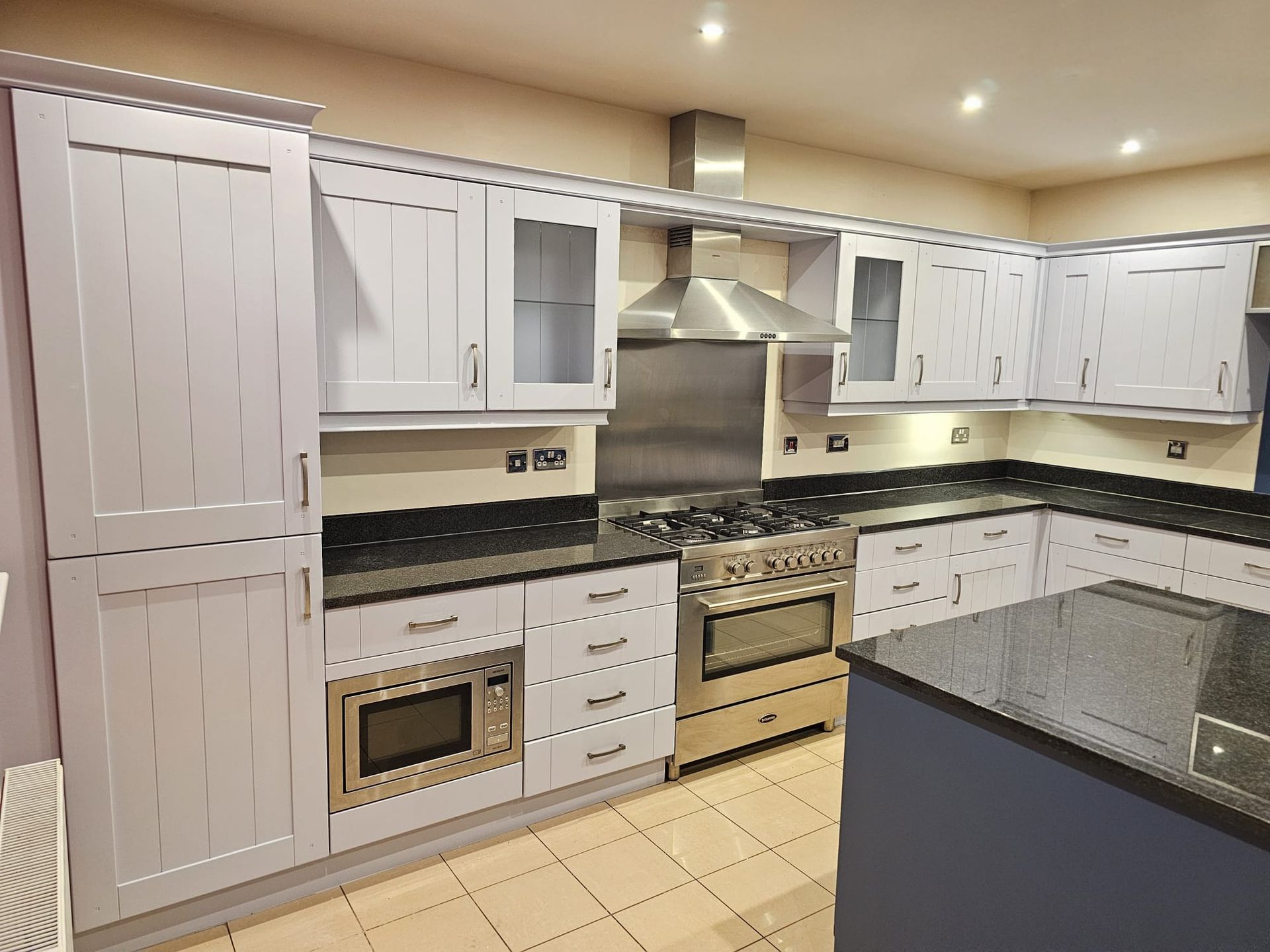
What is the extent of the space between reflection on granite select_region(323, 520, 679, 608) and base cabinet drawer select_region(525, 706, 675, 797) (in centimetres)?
60

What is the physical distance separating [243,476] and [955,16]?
238 centimetres

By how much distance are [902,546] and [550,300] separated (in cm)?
198

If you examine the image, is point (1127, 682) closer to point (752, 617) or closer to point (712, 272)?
point (752, 617)

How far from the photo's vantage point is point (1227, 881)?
1320 mm

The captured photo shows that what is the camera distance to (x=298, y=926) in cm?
239

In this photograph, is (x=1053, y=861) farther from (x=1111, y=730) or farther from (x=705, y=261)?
(x=705, y=261)

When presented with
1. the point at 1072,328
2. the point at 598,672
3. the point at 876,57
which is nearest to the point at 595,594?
the point at 598,672

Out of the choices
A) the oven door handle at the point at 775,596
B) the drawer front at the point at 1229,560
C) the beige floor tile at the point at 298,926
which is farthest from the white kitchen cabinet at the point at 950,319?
the beige floor tile at the point at 298,926

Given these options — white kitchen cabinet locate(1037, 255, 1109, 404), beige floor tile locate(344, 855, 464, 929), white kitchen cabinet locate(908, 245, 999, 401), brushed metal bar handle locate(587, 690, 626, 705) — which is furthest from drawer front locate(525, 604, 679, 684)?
white kitchen cabinet locate(1037, 255, 1109, 404)

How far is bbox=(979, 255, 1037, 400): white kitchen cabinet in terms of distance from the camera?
434cm

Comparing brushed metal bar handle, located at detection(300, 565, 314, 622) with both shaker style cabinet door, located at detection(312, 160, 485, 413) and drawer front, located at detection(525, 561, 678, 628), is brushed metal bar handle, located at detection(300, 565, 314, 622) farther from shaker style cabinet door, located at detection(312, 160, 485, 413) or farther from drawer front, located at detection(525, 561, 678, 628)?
drawer front, located at detection(525, 561, 678, 628)

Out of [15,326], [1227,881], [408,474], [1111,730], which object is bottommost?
[1227,881]

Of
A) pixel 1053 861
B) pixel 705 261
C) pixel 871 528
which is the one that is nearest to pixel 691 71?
pixel 705 261

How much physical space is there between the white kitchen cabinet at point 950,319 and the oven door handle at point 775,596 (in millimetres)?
1128
